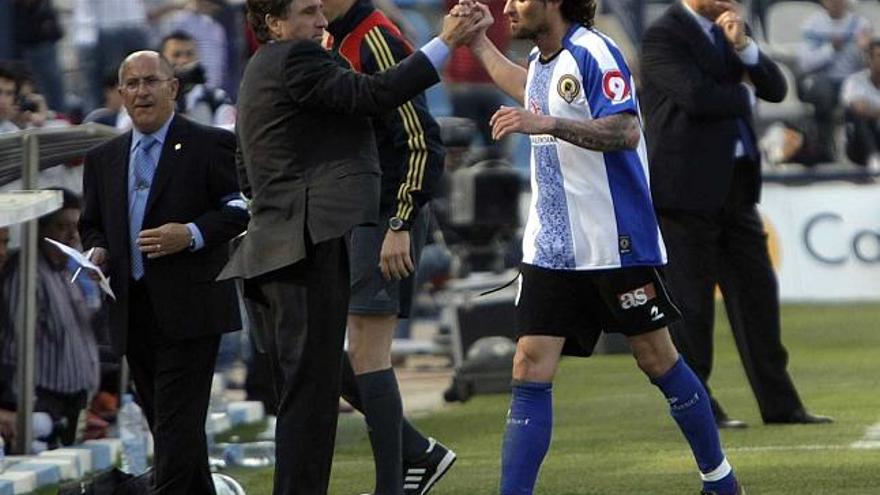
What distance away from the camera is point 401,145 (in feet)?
28.8

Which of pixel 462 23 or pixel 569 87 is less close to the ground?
pixel 462 23

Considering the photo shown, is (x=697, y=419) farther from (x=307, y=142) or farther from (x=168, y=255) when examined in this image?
(x=168, y=255)

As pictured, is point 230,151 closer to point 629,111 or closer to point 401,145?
point 401,145

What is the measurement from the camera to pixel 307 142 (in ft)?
25.4

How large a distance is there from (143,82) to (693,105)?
355cm

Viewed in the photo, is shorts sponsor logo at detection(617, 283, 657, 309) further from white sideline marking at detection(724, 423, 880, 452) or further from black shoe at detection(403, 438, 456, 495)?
white sideline marking at detection(724, 423, 880, 452)

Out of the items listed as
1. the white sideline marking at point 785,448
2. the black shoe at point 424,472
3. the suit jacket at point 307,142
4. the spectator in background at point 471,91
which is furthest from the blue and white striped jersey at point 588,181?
the spectator in background at point 471,91

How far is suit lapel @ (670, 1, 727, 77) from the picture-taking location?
451 inches

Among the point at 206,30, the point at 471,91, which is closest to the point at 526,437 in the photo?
the point at 206,30

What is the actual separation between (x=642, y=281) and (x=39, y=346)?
455cm

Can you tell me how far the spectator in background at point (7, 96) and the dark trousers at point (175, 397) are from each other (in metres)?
4.44

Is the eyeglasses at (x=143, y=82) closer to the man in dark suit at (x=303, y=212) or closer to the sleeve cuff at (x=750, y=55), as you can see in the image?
the man in dark suit at (x=303, y=212)

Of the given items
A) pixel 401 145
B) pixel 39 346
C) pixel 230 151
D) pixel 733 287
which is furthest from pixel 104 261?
pixel 733 287

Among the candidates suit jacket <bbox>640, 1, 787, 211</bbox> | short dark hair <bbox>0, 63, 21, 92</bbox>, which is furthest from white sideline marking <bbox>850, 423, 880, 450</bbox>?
short dark hair <bbox>0, 63, 21, 92</bbox>
